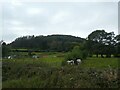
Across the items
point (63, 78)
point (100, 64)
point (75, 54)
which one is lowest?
point (100, 64)

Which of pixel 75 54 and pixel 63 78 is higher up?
pixel 75 54

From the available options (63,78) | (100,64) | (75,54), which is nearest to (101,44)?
(75,54)

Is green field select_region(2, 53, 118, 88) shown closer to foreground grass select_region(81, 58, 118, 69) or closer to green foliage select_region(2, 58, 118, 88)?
green foliage select_region(2, 58, 118, 88)

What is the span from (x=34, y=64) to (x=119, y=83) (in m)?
4.14

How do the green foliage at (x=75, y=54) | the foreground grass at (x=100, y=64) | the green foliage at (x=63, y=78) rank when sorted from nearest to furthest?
the green foliage at (x=63, y=78) < the foreground grass at (x=100, y=64) < the green foliage at (x=75, y=54)

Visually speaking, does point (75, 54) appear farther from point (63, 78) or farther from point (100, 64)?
point (63, 78)

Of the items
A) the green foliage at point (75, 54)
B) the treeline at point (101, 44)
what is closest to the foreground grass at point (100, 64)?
the green foliage at point (75, 54)

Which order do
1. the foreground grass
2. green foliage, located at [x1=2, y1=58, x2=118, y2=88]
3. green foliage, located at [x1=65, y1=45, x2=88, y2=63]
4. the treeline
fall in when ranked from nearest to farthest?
1. green foliage, located at [x1=2, y1=58, x2=118, y2=88]
2. the foreground grass
3. green foliage, located at [x1=65, y1=45, x2=88, y2=63]
4. the treeline

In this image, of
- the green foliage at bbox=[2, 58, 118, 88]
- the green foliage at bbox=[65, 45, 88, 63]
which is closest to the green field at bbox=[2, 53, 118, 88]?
the green foliage at bbox=[2, 58, 118, 88]

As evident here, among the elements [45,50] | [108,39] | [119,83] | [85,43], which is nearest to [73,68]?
[119,83]

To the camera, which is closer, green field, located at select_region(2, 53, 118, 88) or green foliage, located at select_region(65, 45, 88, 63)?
green field, located at select_region(2, 53, 118, 88)

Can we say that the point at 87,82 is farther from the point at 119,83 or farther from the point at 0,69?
the point at 0,69

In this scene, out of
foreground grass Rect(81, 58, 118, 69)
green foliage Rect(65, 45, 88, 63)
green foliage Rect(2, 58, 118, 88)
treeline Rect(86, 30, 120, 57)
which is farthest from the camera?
treeline Rect(86, 30, 120, 57)

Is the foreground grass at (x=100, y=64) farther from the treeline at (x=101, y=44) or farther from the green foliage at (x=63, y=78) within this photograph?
the treeline at (x=101, y=44)
